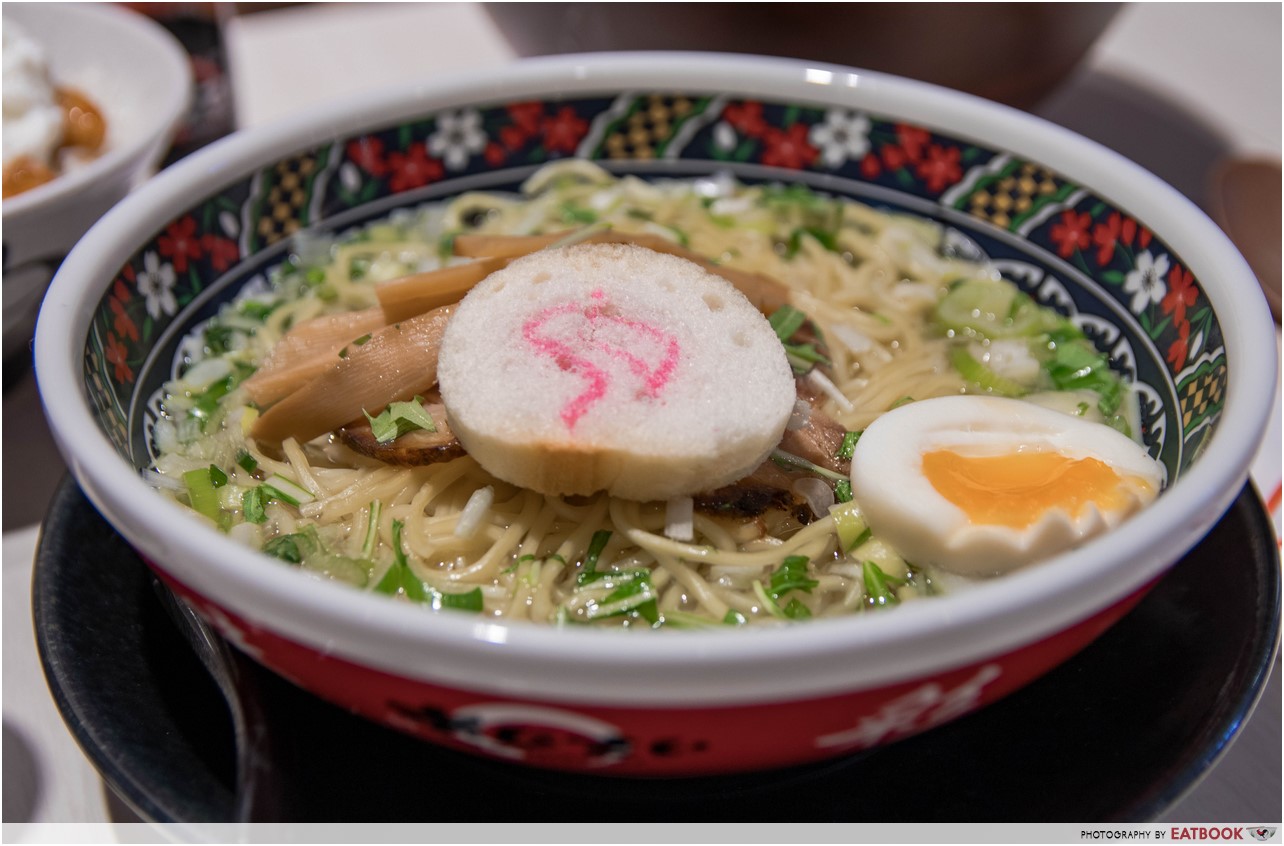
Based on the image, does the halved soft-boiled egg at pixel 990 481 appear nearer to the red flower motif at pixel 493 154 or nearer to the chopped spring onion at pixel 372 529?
the chopped spring onion at pixel 372 529

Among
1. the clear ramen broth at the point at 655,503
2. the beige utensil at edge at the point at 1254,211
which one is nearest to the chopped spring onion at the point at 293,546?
the clear ramen broth at the point at 655,503

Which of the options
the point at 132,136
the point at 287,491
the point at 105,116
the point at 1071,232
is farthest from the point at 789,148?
the point at 105,116

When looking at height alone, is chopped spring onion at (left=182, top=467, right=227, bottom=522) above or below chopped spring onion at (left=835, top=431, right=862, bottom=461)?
below

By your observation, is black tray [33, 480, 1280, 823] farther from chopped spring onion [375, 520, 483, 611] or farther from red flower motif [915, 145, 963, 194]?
red flower motif [915, 145, 963, 194]

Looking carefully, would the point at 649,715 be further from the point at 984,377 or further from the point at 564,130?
the point at 564,130

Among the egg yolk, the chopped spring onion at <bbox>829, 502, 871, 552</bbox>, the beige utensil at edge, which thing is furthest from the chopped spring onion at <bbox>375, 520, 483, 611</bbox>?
the beige utensil at edge

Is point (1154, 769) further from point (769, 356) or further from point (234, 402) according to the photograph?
point (234, 402)

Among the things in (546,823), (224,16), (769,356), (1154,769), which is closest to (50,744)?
(546,823)
